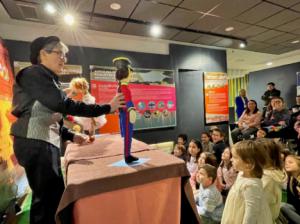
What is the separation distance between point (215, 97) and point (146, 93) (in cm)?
171

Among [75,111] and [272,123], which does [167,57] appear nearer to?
[272,123]

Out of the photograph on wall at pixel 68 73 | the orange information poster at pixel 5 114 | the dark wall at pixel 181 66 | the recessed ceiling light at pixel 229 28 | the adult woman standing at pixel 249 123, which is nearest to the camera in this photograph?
the orange information poster at pixel 5 114

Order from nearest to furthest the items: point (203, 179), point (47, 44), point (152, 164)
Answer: point (152, 164) → point (47, 44) → point (203, 179)

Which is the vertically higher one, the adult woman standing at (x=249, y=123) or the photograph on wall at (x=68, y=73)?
the photograph on wall at (x=68, y=73)

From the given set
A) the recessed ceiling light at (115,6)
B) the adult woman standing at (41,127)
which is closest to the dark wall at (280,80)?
the recessed ceiling light at (115,6)

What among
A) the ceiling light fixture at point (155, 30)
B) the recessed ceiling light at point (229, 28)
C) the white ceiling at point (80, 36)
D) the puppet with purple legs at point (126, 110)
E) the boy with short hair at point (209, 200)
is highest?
the recessed ceiling light at point (229, 28)

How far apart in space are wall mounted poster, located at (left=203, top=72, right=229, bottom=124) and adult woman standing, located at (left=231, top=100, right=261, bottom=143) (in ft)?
1.77

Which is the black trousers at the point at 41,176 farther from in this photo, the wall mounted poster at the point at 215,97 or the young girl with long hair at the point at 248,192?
the wall mounted poster at the point at 215,97

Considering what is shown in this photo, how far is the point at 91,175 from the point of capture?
72 centimetres

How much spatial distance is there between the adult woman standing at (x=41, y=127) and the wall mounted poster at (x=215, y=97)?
3.99 metres

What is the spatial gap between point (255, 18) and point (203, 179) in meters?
2.73

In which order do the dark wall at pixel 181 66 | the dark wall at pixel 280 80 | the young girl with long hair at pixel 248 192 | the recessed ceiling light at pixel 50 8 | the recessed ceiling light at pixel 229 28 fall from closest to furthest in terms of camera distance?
the young girl with long hair at pixel 248 192 → the recessed ceiling light at pixel 50 8 → the recessed ceiling light at pixel 229 28 → the dark wall at pixel 181 66 → the dark wall at pixel 280 80

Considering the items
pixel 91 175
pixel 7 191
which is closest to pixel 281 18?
pixel 91 175

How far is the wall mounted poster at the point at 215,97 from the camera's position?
461 cm
